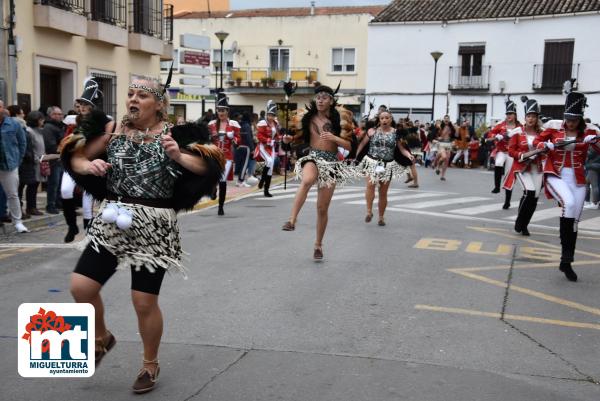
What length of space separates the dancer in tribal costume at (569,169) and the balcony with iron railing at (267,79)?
116ft

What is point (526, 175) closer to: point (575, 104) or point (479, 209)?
point (575, 104)

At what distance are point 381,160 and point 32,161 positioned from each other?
564 cm

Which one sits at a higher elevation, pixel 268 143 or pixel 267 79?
pixel 267 79

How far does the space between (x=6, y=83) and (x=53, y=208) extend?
15.5 feet

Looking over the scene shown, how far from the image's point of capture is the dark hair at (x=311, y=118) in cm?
860

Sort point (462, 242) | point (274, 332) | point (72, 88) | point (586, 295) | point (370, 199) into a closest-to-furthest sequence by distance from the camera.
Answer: point (274, 332)
point (586, 295)
point (462, 242)
point (370, 199)
point (72, 88)

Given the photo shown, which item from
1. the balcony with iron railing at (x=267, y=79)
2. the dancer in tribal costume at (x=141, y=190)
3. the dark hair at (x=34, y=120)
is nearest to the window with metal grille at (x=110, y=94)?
the dark hair at (x=34, y=120)

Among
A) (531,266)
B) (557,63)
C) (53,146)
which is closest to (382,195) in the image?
(531,266)

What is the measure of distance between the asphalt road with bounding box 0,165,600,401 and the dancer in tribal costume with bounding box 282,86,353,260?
570 millimetres

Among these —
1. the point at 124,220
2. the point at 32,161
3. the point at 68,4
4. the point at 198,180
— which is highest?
the point at 68,4

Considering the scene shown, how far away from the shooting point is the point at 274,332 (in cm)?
548

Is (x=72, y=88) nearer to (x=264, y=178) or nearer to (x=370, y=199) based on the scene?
(x=264, y=178)

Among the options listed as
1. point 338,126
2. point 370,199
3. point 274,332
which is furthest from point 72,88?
point 274,332

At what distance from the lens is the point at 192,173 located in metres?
4.36
